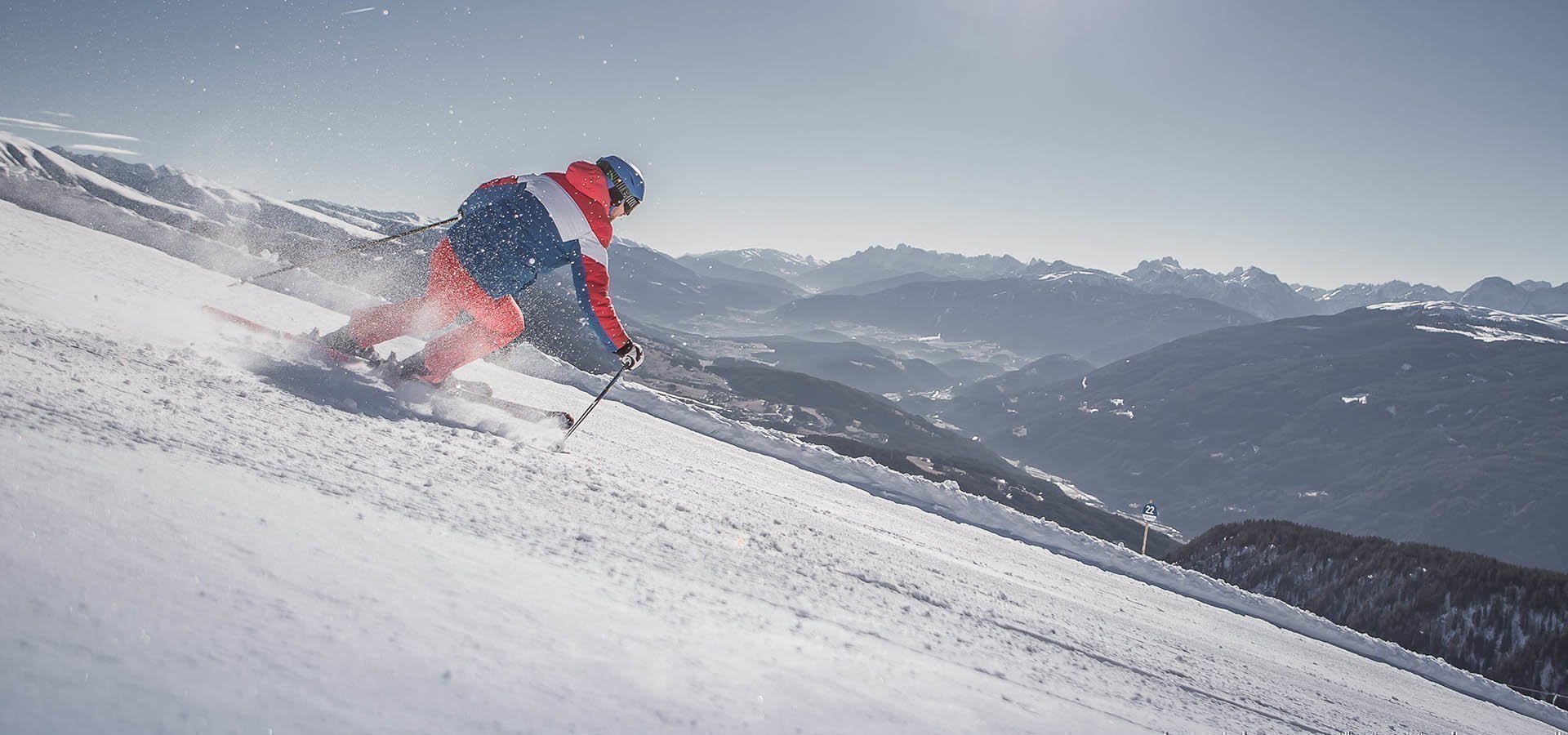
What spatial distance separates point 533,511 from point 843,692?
5.97ft

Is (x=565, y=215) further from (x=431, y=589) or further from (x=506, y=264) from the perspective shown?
(x=431, y=589)

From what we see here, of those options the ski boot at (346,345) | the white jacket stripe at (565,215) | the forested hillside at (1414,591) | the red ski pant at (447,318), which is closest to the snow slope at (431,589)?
the ski boot at (346,345)

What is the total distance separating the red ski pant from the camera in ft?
22.3

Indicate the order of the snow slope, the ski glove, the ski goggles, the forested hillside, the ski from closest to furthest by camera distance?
the snow slope < the ski < the ski glove < the ski goggles < the forested hillside

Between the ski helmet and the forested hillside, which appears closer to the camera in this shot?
the ski helmet

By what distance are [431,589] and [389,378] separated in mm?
4742

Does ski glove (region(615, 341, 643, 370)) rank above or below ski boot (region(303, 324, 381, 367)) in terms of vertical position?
above

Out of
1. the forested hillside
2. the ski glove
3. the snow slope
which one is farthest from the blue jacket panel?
the forested hillside

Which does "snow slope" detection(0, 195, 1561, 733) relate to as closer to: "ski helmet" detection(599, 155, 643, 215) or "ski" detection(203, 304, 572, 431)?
"ski" detection(203, 304, 572, 431)

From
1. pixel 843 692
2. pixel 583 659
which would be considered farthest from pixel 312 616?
pixel 843 692

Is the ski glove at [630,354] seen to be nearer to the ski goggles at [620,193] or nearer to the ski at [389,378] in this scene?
the ski at [389,378]

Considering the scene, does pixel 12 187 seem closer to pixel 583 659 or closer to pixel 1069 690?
pixel 583 659

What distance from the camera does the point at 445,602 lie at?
2.11 metres

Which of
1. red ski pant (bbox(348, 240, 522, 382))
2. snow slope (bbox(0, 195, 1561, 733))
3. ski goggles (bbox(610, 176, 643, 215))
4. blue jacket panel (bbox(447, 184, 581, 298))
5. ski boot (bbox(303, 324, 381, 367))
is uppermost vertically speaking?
ski goggles (bbox(610, 176, 643, 215))
